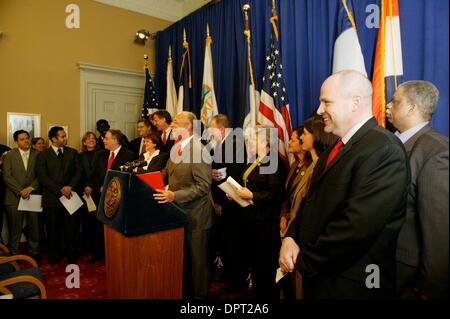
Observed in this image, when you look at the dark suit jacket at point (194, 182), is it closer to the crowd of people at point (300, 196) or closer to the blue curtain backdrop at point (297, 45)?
the crowd of people at point (300, 196)

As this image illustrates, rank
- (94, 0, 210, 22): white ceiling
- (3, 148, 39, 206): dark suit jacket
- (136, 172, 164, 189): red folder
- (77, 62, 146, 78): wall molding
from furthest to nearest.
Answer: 1. (94, 0, 210, 22): white ceiling
2. (77, 62, 146, 78): wall molding
3. (3, 148, 39, 206): dark suit jacket
4. (136, 172, 164, 189): red folder

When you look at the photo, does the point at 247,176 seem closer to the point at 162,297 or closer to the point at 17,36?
the point at 162,297

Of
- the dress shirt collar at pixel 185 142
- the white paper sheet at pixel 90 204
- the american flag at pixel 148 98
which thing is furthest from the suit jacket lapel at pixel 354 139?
the american flag at pixel 148 98

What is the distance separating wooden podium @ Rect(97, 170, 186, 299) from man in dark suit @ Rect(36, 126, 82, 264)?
1.99 m

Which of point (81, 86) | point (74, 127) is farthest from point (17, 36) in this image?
point (74, 127)

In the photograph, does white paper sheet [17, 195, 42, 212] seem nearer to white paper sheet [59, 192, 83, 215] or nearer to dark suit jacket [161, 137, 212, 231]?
white paper sheet [59, 192, 83, 215]

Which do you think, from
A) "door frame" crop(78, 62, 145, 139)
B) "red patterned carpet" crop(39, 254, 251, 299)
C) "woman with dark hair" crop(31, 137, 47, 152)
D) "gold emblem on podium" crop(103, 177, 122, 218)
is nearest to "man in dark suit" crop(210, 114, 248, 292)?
"red patterned carpet" crop(39, 254, 251, 299)

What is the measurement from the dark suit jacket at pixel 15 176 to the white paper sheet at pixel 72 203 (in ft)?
1.55

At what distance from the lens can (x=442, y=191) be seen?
3.81 ft

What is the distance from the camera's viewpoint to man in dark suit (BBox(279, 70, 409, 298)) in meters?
1.14

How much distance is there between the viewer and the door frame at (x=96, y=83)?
197 inches

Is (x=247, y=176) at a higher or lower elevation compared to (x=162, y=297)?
higher

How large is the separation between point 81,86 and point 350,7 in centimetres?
408

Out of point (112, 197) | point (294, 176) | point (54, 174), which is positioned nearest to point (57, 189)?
point (54, 174)
